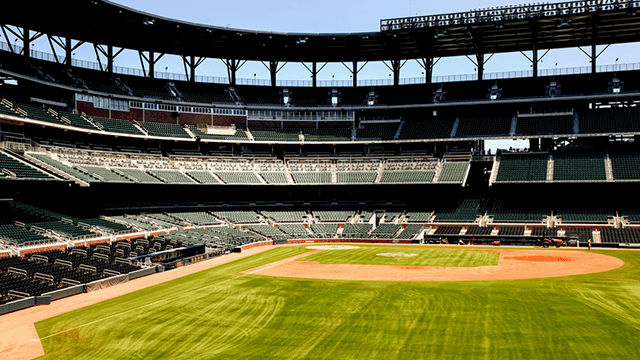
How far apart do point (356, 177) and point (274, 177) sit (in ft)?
41.2

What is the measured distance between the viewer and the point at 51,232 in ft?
125

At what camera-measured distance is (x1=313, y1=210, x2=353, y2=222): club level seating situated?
65938 mm

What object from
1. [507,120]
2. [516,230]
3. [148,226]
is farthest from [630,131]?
[148,226]

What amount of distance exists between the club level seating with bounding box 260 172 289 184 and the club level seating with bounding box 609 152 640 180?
44.3 m

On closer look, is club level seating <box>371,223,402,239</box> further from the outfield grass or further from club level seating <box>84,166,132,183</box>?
club level seating <box>84,166,132,183</box>

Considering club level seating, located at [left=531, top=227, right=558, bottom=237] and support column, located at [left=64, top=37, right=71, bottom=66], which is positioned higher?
support column, located at [left=64, top=37, right=71, bottom=66]

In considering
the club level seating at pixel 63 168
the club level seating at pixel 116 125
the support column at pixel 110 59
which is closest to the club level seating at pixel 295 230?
the club level seating at pixel 116 125

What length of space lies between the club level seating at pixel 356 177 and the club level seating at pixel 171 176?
22132 millimetres

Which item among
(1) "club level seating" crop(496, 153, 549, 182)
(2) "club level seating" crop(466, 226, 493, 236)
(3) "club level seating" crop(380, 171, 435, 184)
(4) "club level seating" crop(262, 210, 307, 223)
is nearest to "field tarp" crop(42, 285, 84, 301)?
(4) "club level seating" crop(262, 210, 307, 223)

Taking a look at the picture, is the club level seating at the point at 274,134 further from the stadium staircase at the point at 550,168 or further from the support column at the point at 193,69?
the stadium staircase at the point at 550,168

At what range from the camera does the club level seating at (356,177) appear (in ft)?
219

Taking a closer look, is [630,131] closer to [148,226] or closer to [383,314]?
[383,314]

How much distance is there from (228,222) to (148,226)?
13211mm

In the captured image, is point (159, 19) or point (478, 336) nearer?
point (478, 336)
